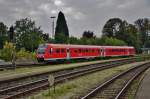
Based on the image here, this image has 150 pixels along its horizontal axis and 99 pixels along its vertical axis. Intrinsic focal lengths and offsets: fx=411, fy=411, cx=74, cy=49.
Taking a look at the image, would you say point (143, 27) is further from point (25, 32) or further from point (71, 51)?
point (71, 51)

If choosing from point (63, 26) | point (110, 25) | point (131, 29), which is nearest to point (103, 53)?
point (63, 26)

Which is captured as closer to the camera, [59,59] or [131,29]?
[59,59]

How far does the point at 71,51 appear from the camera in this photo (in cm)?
5922

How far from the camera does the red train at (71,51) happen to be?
5212 cm

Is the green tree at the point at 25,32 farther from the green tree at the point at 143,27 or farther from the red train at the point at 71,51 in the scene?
the green tree at the point at 143,27

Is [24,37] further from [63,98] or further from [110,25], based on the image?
[63,98]

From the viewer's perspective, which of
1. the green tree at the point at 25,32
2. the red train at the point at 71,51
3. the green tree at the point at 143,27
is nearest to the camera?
the red train at the point at 71,51

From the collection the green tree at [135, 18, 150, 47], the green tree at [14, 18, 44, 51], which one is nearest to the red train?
the green tree at [14, 18, 44, 51]

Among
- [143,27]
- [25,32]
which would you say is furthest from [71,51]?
[143,27]

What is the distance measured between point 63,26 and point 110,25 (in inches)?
1331

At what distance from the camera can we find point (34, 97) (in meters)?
18.2

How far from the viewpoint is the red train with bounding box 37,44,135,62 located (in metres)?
52.1

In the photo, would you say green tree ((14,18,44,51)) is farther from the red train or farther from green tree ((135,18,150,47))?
green tree ((135,18,150,47))

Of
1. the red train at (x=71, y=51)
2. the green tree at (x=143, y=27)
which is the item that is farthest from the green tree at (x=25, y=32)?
the green tree at (x=143, y=27)
